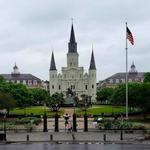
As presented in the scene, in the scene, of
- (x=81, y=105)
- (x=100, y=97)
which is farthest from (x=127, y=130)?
(x=100, y=97)

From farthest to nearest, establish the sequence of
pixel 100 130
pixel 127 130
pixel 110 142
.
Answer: pixel 100 130, pixel 127 130, pixel 110 142

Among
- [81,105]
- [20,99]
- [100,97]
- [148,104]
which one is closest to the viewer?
[148,104]

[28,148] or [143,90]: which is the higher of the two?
[143,90]

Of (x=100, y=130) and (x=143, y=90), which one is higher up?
(x=143, y=90)

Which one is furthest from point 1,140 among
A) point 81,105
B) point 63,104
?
point 63,104

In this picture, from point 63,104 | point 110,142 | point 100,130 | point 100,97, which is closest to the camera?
point 110,142

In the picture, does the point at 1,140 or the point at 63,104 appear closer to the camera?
the point at 1,140

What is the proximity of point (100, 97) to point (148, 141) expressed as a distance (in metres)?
140

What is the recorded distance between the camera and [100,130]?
5422 centimetres

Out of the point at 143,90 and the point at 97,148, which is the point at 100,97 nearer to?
the point at 143,90

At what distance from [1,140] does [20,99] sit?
2389 inches

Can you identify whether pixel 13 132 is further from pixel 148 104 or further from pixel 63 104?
pixel 63 104

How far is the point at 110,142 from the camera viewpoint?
131 ft

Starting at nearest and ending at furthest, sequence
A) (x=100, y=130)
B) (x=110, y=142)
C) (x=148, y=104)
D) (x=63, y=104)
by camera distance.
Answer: (x=110, y=142)
(x=100, y=130)
(x=148, y=104)
(x=63, y=104)
